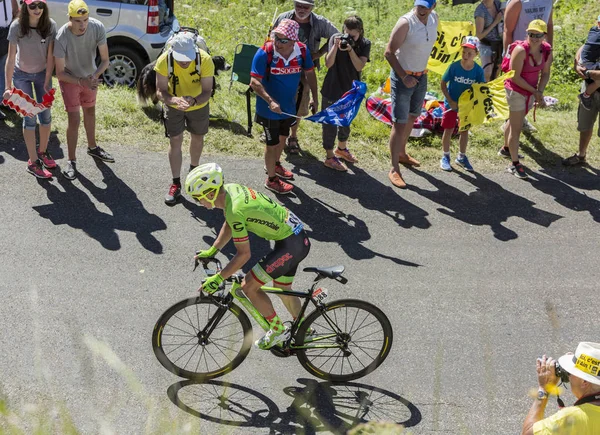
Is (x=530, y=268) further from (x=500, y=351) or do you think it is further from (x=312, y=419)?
(x=312, y=419)

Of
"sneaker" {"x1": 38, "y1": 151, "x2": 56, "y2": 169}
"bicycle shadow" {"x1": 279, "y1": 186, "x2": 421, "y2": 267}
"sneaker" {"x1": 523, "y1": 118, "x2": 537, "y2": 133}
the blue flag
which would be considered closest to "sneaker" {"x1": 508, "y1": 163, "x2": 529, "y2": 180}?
"sneaker" {"x1": 523, "y1": 118, "x2": 537, "y2": 133}

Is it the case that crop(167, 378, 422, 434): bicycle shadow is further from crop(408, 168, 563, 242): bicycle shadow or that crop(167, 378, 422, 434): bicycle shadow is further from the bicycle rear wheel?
crop(408, 168, 563, 242): bicycle shadow

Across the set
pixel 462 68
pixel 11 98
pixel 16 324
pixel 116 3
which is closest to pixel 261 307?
pixel 16 324

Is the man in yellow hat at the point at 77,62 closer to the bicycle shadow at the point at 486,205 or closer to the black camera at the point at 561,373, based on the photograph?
the bicycle shadow at the point at 486,205

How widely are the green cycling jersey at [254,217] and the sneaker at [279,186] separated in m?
3.18

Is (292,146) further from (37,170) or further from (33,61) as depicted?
(33,61)

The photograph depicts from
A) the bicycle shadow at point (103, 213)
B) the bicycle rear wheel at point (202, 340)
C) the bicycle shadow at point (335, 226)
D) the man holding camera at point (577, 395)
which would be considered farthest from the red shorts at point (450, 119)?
the man holding camera at point (577, 395)

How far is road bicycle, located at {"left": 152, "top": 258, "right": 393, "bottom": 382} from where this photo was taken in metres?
6.02

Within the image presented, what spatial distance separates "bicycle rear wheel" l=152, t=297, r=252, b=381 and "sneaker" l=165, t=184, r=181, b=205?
283 cm

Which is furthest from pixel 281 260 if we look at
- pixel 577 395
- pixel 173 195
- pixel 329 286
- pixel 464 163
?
pixel 464 163

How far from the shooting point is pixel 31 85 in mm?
9039

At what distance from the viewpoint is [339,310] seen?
6.12 metres

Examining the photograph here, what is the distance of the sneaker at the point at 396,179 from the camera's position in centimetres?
988

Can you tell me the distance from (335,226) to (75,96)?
3.34 m
